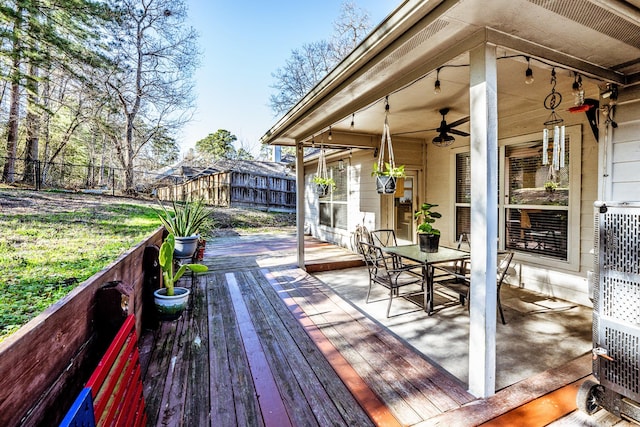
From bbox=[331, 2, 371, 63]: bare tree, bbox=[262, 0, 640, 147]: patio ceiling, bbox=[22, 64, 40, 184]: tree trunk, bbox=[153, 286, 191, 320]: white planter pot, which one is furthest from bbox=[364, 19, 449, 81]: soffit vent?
bbox=[22, 64, 40, 184]: tree trunk

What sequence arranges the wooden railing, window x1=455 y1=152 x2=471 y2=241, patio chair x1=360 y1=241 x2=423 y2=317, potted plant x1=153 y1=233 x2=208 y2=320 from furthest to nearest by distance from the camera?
window x1=455 y1=152 x2=471 y2=241, patio chair x1=360 y1=241 x2=423 y2=317, potted plant x1=153 y1=233 x2=208 y2=320, the wooden railing

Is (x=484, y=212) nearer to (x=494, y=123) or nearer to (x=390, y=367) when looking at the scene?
(x=494, y=123)

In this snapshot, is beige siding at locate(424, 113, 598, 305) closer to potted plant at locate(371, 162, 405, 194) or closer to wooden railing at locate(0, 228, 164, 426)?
potted plant at locate(371, 162, 405, 194)

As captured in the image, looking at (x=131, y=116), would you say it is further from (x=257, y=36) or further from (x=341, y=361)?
(x=341, y=361)

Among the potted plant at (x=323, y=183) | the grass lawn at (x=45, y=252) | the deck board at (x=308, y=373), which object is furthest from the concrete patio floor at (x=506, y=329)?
the grass lawn at (x=45, y=252)

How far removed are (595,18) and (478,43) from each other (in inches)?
27.6

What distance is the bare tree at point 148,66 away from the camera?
11547 mm

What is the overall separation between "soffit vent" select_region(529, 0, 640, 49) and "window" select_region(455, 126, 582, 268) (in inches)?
64.6

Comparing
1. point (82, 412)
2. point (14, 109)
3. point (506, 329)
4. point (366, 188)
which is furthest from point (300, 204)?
point (14, 109)

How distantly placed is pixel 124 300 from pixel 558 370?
3013 millimetres

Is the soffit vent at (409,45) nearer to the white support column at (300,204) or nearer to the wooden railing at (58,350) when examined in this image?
the wooden railing at (58,350)

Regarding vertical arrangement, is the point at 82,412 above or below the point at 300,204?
below

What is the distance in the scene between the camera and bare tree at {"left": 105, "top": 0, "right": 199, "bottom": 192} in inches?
455

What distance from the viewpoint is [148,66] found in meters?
12.5
